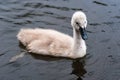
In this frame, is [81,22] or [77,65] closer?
[81,22]

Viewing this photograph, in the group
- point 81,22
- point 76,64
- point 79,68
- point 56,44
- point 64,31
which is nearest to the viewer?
point 81,22

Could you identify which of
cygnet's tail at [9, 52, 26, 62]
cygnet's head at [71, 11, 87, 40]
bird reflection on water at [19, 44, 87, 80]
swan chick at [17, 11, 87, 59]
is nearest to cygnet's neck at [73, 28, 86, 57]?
swan chick at [17, 11, 87, 59]

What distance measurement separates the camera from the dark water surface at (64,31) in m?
7.73

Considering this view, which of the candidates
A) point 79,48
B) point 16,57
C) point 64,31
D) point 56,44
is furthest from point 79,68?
point 64,31

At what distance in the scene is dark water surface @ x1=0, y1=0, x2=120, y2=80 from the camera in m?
7.73

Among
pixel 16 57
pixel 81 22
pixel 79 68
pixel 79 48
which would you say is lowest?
pixel 79 68

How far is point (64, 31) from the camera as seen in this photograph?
920cm

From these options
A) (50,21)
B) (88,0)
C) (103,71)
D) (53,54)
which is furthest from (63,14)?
(103,71)

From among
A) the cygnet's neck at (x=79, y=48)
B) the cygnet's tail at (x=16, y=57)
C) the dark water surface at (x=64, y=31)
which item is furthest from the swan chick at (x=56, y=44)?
the cygnet's tail at (x=16, y=57)

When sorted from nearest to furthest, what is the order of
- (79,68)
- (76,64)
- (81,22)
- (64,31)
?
(81,22) → (79,68) → (76,64) → (64,31)

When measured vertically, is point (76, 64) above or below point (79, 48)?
below

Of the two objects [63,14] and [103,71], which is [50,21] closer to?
[63,14]

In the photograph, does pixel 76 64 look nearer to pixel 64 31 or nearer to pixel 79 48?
pixel 79 48

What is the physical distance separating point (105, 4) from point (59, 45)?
2712 mm
